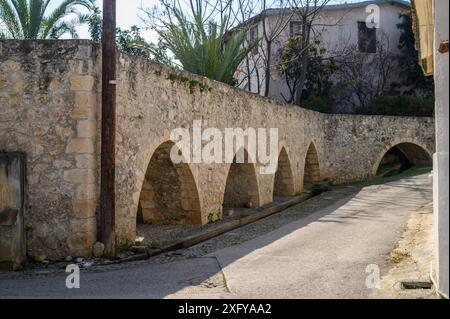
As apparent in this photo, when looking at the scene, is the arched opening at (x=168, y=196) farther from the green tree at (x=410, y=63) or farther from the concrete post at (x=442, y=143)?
the green tree at (x=410, y=63)

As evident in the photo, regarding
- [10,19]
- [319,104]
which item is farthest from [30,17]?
[319,104]

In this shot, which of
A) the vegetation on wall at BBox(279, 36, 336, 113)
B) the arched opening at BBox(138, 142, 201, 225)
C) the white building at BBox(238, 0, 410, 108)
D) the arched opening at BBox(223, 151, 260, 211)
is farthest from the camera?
the white building at BBox(238, 0, 410, 108)

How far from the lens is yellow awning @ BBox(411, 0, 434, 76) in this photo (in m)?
4.99

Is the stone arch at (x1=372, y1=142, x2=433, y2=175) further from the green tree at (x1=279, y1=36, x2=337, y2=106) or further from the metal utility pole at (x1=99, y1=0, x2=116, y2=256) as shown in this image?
the metal utility pole at (x1=99, y1=0, x2=116, y2=256)

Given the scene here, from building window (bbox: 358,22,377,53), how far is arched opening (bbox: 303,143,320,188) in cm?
1006

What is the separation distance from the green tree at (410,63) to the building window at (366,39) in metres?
1.23

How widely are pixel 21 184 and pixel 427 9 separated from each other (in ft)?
15.7

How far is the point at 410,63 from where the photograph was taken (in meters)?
26.2

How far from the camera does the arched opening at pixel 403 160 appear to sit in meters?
22.0

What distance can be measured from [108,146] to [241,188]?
652cm

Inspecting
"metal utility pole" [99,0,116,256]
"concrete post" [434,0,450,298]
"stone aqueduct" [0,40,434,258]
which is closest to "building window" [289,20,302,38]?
"stone aqueduct" [0,40,434,258]

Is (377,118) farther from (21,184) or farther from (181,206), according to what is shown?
A: (21,184)

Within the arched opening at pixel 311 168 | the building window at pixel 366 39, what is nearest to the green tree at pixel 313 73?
the building window at pixel 366 39
